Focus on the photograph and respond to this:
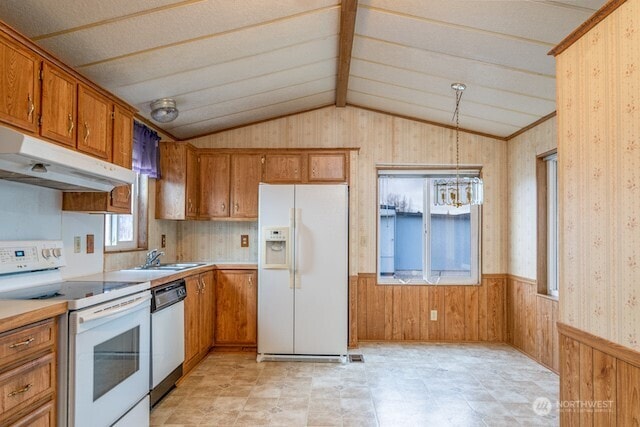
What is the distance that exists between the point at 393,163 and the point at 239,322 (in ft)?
8.21

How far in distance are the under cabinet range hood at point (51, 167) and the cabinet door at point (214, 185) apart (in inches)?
70.4

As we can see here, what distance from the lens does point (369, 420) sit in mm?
2803

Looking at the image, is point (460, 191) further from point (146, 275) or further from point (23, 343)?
point (23, 343)

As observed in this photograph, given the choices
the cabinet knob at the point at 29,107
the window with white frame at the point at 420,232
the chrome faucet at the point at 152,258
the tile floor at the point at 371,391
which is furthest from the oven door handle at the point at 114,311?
the window with white frame at the point at 420,232

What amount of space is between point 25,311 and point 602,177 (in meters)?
2.52

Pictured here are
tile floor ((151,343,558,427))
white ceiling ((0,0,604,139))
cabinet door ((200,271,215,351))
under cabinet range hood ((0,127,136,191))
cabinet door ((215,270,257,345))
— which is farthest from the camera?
cabinet door ((215,270,257,345))

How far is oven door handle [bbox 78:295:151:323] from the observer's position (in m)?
1.98

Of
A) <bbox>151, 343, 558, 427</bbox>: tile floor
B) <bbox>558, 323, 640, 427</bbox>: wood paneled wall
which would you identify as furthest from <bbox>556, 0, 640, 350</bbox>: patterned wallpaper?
<bbox>151, 343, 558, 427</bbox>: tile floor

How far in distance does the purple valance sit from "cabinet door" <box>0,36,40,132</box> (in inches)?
63.1

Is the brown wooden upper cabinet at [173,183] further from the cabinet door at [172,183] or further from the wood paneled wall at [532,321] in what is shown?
the wood paneled wall at [532,321]

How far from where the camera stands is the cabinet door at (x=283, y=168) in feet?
15.1

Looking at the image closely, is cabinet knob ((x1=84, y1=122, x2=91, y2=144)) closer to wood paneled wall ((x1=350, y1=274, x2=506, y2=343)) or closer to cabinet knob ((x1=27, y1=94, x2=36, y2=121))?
cabinet knob ((x1=27, y1=94, x2=36, y2=121))

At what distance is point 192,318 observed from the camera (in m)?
3.71

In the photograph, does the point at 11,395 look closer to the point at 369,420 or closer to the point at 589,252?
the point at 369,420
